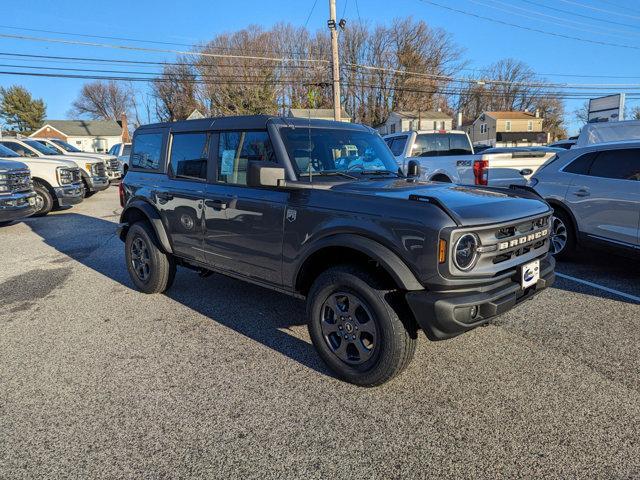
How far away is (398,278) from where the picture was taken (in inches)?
109

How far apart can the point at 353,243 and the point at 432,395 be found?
45.9 inches

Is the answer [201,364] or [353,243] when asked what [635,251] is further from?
[201,364]

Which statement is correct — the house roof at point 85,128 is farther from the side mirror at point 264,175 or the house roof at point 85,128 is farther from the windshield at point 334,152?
the side mirror at point 264,175

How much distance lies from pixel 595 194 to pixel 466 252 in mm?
3995

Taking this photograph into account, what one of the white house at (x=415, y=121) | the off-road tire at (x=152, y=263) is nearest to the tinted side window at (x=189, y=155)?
the off-road tire at (x=152, y=263)

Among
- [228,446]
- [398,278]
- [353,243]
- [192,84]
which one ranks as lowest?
[228,446]

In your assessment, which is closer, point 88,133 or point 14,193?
point 14,193

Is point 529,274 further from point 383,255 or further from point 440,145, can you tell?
point 440,145

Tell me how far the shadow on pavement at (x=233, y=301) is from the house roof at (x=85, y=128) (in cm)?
7539

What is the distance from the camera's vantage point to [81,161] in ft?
49.0

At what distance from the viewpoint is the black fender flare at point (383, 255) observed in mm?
2777

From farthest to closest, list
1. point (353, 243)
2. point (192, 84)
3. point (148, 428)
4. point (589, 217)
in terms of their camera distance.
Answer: point (192, 84) → point (589, 217) → point (353, 243) → point (148, 428)

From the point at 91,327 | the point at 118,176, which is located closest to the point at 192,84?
the point at 118,176

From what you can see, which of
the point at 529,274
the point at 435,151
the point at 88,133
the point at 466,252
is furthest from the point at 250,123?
the point at 88,133
